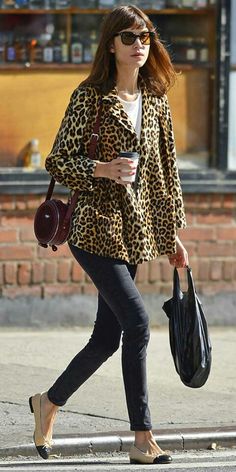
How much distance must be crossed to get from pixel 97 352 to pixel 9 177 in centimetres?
358

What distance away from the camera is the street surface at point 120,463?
6.05 m

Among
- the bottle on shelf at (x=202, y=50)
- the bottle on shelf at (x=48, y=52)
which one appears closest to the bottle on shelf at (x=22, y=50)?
the bottle on shelf at (x=48, y=52)

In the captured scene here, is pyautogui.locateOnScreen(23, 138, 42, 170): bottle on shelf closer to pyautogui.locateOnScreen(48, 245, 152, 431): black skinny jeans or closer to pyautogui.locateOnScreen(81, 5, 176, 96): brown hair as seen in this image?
pyautogui.locateOnScreen(81, 5, 176, 96): brown hair

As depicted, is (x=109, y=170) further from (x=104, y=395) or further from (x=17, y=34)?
(x=17, y=34)

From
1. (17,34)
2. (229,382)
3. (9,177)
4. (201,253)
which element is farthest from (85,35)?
(229,382)

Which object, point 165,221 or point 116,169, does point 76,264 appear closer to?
point 165,221

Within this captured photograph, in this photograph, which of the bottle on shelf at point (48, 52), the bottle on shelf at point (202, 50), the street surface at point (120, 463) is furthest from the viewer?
the bottle on shelf at point (202, 50)

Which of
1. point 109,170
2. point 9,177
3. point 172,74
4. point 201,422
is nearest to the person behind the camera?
point 109,170

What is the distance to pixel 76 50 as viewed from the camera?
9641 mm

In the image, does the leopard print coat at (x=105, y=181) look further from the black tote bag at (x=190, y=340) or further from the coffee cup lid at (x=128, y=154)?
the black tote bag at (x=190, y=340)

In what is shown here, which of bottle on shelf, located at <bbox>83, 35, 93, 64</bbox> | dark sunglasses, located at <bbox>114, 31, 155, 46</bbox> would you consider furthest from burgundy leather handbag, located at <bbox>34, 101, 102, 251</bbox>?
bottle on shelf, located at <bbox>83, 35, 93, 64</bbox>

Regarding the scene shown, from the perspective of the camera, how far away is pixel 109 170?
577 centimetres

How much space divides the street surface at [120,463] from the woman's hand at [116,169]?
1286 millimetres

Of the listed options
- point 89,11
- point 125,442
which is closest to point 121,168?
point 125,442
